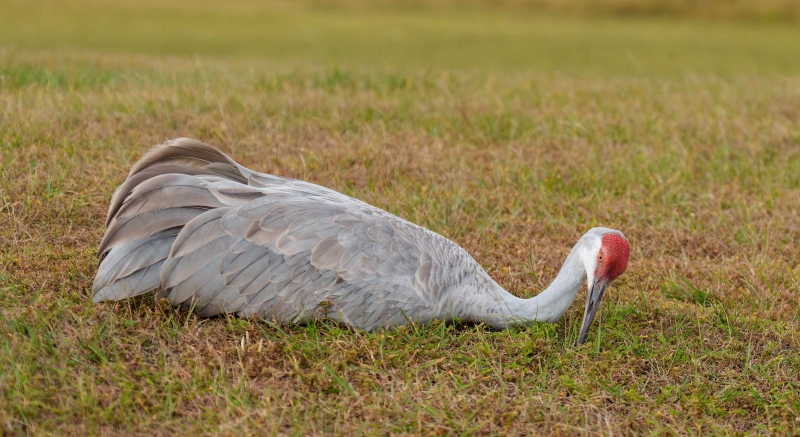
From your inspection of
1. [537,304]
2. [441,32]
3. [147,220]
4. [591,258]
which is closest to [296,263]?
[147,220]

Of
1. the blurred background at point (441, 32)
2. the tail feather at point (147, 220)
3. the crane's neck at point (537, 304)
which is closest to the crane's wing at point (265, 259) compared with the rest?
Answer: the tail feather at point (147, 220)

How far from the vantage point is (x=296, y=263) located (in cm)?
371

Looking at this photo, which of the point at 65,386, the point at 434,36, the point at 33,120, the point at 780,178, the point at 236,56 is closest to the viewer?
the point at 65,386

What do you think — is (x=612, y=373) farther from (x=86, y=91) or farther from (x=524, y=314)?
(x=86, y=91)

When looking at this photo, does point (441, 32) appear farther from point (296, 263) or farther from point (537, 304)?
point (296, 263)

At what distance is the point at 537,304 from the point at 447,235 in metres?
1.22

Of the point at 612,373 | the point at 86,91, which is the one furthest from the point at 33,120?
the point at 612,373

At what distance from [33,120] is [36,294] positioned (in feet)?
7.55

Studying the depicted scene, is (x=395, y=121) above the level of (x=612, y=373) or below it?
above

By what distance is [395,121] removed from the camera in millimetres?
6656

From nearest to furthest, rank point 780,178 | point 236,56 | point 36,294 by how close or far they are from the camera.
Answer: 1. point 36,294
2. point 780,178
3. point 236,56

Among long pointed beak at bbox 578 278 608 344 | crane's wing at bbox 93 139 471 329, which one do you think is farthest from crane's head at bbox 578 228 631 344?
crane's wing at bbox 93 139 471 329

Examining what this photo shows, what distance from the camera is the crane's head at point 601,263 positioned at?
147 inches

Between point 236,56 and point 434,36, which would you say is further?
point 434,36
